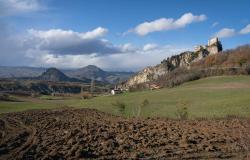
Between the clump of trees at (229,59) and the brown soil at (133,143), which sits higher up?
the clump of trees at (229,59)

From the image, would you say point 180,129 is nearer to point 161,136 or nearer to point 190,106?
point 161,136

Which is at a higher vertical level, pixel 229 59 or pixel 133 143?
pixel 229 59

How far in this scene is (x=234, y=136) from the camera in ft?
90.3

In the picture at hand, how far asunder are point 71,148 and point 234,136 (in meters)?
11.0

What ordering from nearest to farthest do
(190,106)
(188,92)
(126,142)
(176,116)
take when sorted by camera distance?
(126,142), (176,116), (190,106), (188,92)

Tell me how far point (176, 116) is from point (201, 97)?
22.2 meters

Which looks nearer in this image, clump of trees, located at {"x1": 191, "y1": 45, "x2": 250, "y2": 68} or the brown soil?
the brown soil

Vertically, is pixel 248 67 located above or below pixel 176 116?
above

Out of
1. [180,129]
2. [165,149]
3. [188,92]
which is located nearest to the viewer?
[165,149]

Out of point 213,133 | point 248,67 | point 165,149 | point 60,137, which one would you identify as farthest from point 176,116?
point 248,67

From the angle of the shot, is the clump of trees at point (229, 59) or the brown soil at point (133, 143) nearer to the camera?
the brown soil at point (133, 143)

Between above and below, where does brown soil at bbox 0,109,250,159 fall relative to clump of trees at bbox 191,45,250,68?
below

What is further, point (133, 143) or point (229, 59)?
point (229, 59)

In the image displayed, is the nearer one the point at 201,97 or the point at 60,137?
the point at 60,137
